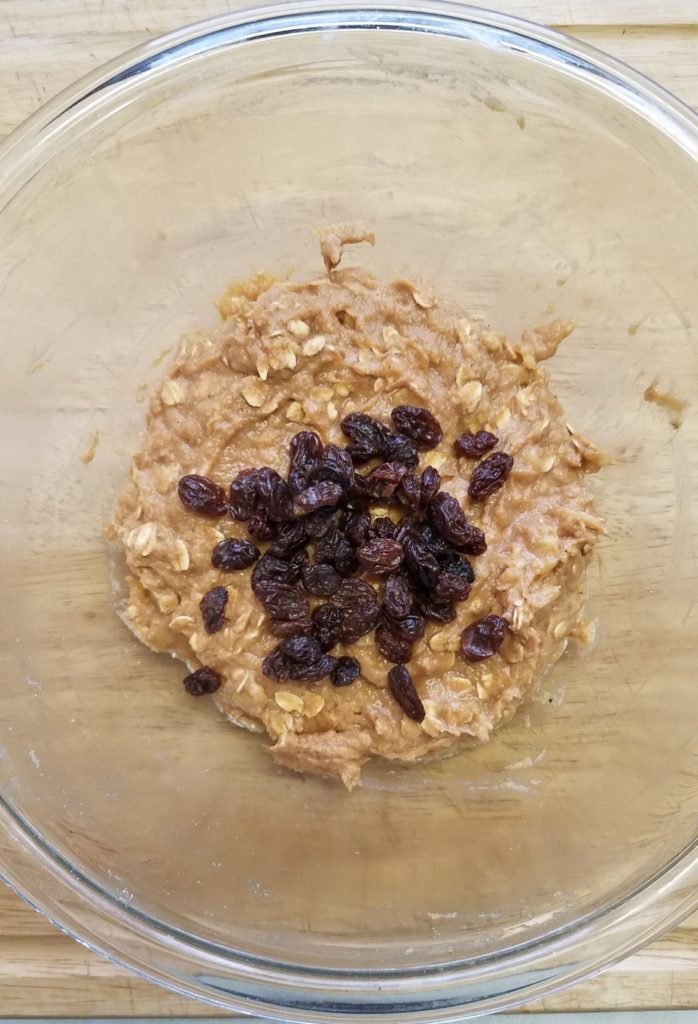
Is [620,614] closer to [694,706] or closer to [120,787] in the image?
[694,706]

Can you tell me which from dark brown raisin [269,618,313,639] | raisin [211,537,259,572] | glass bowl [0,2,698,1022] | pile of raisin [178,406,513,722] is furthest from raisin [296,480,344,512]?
glass bowl [0,2,698,1022]

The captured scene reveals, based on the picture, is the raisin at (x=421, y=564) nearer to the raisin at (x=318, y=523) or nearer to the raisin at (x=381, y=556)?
the raisin at (x=381, y=556)

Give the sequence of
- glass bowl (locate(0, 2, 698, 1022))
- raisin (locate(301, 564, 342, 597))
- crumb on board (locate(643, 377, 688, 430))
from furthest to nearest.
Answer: crumb on board (locate(643, 377, 688, 430))
raisin (locate(301, 564, 342, 597))
glass bowl (locate(0, 2, 698, 1022))

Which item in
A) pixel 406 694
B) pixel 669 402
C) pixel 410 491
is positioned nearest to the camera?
pixel 406 694

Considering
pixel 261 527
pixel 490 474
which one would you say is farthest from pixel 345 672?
pixel 490 474

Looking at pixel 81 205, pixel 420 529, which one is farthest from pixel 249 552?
pixel 81 205

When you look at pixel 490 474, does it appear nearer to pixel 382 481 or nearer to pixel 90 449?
pixel 382 481

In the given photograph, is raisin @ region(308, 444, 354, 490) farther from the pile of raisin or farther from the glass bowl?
the glass bowl

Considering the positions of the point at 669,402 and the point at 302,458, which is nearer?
the point at 302,458
